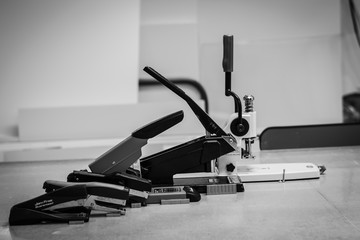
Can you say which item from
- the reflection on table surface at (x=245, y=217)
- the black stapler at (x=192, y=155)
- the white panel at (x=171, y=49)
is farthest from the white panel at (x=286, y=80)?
the black stapler at (x=192, y=155)

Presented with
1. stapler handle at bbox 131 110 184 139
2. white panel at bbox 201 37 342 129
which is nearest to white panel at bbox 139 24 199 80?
white panel at bbox 201 37 342 129

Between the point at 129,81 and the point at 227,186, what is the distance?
185cm

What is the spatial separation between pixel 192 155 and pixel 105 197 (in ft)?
1.38

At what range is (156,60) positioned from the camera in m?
3.78

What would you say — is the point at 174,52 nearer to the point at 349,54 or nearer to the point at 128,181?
the point at 349,54

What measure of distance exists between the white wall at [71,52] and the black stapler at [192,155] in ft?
5.55

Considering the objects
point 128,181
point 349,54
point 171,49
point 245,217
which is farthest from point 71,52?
point 245,217

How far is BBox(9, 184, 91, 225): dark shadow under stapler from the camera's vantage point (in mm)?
1656

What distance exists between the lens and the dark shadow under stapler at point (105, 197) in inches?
66.4

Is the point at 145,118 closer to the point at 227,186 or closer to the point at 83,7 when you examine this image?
the point at 83,7

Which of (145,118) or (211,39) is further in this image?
(211,39)

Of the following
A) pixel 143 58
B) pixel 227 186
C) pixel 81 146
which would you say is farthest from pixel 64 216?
pixel 143 58

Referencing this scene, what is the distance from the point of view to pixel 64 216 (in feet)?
5.47

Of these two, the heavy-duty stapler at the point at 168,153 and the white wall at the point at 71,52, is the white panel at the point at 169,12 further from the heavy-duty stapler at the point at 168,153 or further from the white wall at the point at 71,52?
the heavy-duty stapler at the point at 168,153
